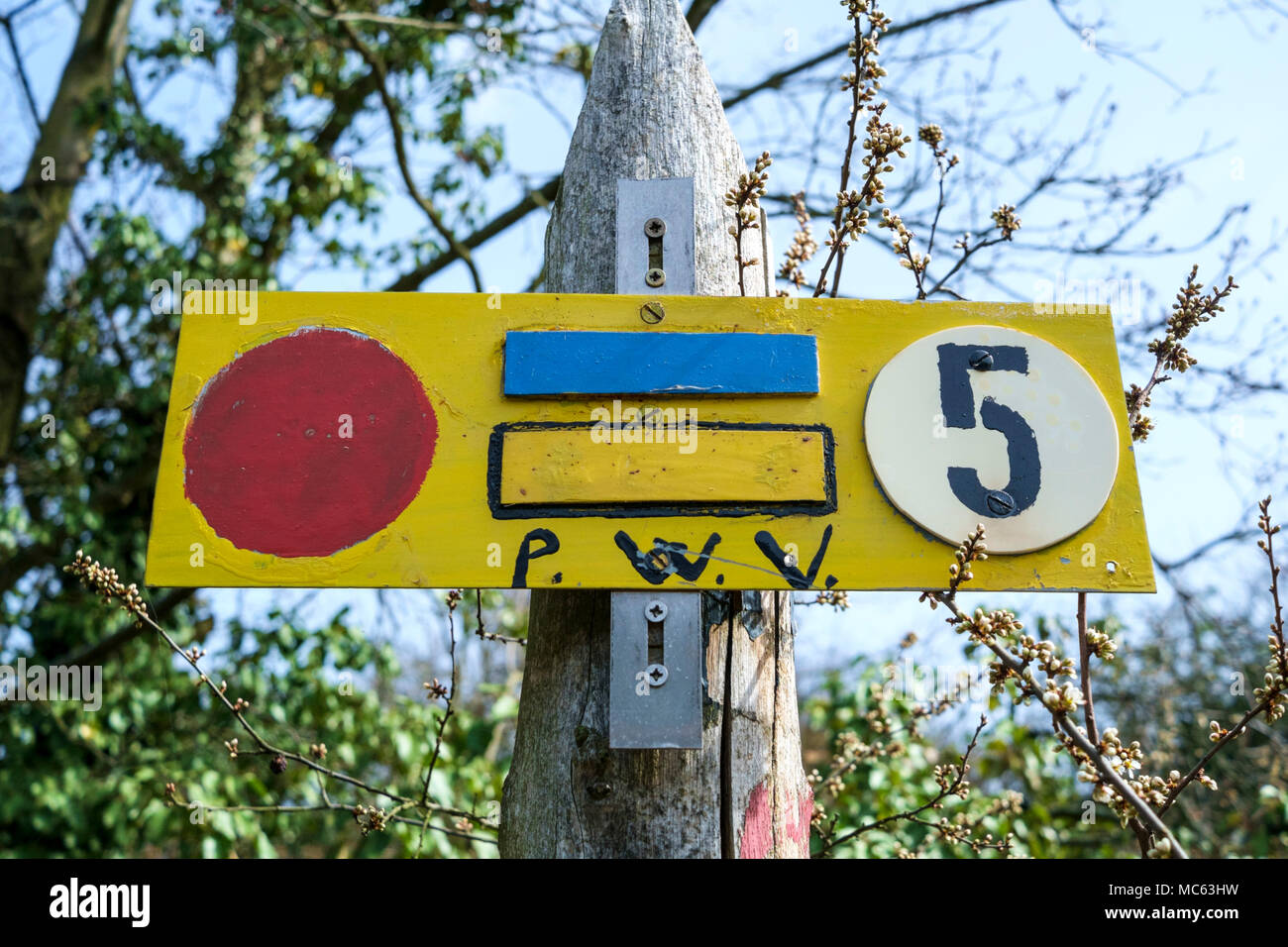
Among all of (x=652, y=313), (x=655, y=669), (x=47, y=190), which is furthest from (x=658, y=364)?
(x=47, y=190)

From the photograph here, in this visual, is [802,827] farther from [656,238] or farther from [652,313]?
[656,238]

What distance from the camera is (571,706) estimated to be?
1.30m

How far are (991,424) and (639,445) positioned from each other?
19.2 inches

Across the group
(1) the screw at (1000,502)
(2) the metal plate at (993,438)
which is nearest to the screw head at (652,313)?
(2) the metal plate at (993,438)

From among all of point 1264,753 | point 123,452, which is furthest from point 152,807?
point 1264,753

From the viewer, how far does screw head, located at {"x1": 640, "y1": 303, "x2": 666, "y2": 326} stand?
131cm

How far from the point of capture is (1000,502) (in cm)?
125

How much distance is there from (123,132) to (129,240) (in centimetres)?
74

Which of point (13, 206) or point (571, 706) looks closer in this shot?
point (571, 706)

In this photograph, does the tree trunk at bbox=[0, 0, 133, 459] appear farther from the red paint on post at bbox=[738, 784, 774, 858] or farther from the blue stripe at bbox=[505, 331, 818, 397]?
the red paint on post at bbox=[738, 784, 774, 858]

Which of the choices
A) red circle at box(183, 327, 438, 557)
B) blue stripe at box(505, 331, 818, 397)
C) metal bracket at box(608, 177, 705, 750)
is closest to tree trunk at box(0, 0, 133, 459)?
red circle at box(183, 327, 438, 557)

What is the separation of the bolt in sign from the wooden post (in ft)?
0.53

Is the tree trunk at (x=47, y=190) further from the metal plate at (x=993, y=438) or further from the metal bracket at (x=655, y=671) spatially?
the metal plate at (x=993, y=438)
